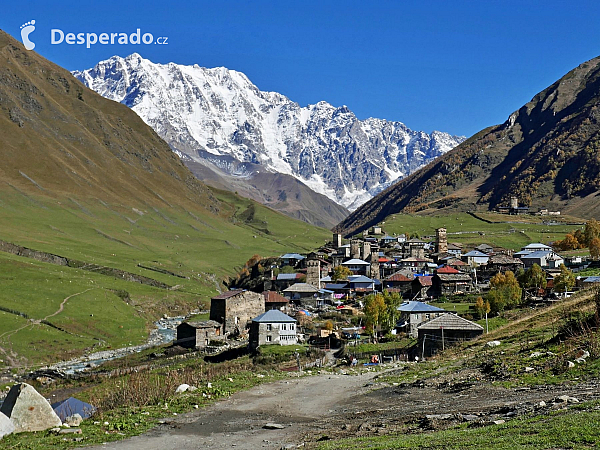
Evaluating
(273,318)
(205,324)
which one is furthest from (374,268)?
(273,318)

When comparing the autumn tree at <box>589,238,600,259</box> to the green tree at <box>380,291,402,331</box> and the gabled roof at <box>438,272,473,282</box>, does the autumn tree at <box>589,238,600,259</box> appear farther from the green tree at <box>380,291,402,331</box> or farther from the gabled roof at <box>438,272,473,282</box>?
the green tree at <box>380,291,402,331</box>

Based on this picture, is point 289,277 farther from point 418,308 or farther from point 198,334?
point 418,308

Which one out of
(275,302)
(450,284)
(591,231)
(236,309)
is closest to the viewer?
(236,309)

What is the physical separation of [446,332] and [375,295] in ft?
138

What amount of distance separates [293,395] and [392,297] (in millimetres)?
61346

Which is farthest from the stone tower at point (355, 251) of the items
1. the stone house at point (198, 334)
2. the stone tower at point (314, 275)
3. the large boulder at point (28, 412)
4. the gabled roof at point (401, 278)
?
the large boulder at point (28, 412)

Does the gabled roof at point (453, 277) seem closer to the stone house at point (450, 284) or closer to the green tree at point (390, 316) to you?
the stone house at point (450, 284)

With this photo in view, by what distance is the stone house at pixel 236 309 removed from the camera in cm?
10588

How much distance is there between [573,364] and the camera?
35.4 metres

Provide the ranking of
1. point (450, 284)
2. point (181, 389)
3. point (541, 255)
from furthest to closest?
1. point (541, 255)
2. point (450, 284)
3. point (181, 389)

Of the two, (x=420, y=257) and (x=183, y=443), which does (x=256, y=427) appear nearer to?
(x=183, y=443)

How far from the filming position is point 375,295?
10956 centimetres

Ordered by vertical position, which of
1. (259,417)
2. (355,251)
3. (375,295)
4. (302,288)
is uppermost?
(355,251)

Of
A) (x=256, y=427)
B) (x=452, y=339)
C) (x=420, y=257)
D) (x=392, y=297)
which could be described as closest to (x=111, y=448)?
(x=256, y=427)
